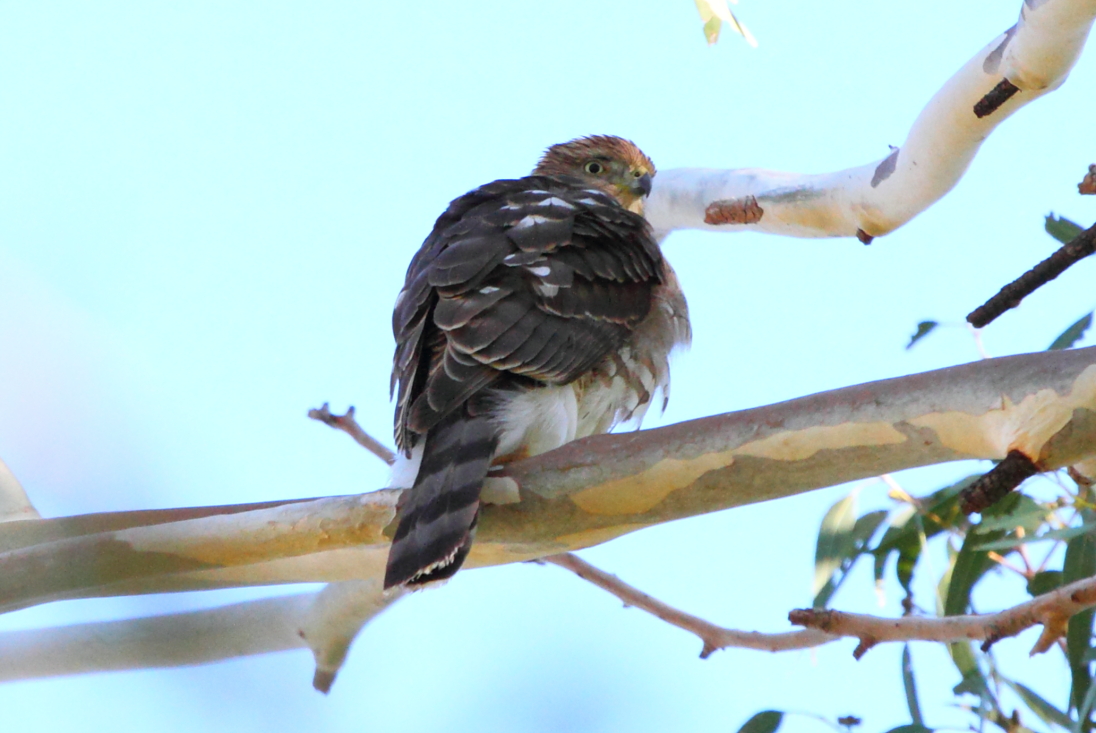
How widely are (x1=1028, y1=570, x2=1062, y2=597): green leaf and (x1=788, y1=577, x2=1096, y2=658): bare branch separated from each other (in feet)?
3.11

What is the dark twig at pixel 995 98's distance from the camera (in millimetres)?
2806

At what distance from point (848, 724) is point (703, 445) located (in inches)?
43.5

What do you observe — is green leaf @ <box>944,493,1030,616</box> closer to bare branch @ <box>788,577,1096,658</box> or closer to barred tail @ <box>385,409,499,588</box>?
bare branch @ <box>788,577,1096,658</box>

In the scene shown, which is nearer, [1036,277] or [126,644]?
[126,644]

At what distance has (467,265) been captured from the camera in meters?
2.70

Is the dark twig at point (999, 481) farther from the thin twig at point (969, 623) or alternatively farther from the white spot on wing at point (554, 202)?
the white spot on wing at point (554, 202)

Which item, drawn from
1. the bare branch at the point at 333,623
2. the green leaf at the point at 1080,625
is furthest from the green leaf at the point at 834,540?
the bare branch at the point at 333,623

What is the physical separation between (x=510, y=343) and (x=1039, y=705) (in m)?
1.58

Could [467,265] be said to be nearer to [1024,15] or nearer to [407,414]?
[407,414]

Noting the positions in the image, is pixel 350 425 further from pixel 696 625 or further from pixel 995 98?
pixel 995 98

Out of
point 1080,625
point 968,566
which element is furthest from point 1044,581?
point 1080,625

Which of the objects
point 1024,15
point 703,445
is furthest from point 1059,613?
point 1024,15

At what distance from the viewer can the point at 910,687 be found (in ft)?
9.50

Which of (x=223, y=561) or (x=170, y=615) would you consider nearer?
(x=170, y=615)
